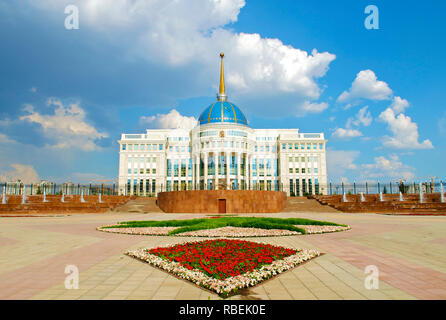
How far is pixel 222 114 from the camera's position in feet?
225

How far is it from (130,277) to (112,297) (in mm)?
1310

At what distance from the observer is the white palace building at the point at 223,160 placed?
221 feet

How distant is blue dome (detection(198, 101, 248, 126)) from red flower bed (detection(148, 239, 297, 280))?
59.5 metres

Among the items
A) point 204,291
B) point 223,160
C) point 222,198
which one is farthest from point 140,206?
point 204,291

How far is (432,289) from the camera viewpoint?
5301mm

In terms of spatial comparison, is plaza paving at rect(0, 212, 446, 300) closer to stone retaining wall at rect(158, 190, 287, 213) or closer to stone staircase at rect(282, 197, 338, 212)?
stone retaining wall at rect(158, 190, 287, 213)

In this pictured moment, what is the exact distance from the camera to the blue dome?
224 ft

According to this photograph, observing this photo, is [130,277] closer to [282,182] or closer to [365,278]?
[365,278]

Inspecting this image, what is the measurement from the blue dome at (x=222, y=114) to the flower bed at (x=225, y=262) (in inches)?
2348

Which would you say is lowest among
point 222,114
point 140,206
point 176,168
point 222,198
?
point 140,206

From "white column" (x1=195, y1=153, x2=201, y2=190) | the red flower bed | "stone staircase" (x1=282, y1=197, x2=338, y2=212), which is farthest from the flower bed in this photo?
"white column" (x1=195, y1=153, x2=201, y2=190)

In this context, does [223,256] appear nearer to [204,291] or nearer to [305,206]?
[204,291]

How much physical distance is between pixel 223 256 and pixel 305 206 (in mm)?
34061

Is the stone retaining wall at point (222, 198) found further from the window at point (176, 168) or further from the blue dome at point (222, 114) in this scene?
the window at point (176, 168)
